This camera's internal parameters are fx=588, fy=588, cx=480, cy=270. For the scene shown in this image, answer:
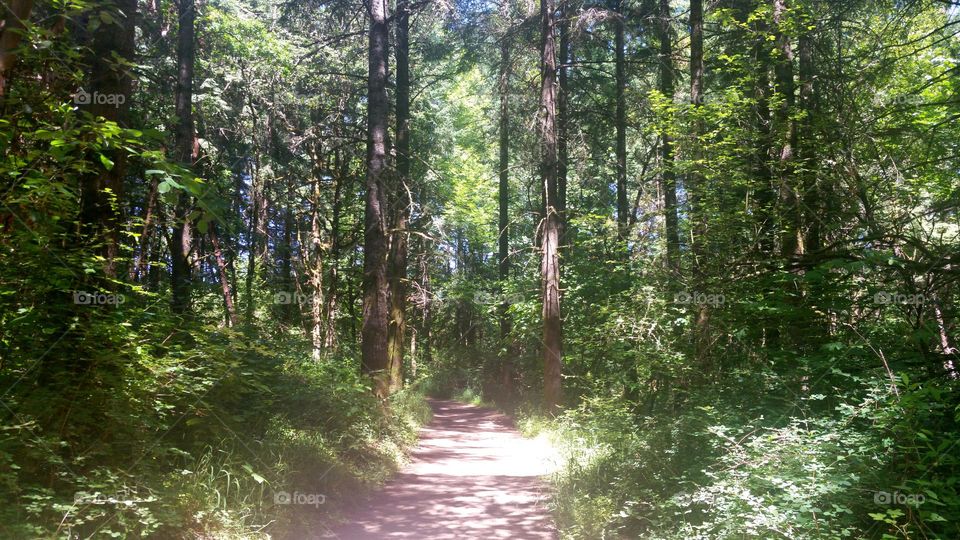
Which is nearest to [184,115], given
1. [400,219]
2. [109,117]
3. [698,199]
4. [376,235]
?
[376,235]

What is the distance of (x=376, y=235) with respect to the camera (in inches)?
479

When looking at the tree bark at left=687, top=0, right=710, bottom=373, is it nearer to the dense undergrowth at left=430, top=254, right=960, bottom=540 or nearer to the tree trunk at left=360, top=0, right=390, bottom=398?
the dense undergrowth at left=430, top=254, right=960, bottom=540

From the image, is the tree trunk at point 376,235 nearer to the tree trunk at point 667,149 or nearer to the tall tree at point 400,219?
the tall tree at point 400,219

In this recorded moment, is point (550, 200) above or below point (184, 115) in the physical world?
below

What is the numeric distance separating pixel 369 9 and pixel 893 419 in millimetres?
11977

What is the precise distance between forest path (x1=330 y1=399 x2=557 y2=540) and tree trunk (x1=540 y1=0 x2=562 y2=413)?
2.33 metres

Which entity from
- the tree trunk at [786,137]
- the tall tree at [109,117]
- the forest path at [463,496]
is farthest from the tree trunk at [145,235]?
the tree trunk at [786,137]

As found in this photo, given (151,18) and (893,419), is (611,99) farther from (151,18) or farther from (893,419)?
(893,419)

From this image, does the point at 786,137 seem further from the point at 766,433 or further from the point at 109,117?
the point at 109,117

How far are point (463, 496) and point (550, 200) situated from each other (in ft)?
24.8

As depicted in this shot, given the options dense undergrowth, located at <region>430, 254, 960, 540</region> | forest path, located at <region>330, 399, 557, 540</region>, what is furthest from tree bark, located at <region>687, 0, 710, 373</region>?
forest path, located at <region>330, 399, 557, 540</region>

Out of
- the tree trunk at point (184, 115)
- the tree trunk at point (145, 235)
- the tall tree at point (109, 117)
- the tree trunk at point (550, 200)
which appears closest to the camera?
the tall tree at point (109, 117)

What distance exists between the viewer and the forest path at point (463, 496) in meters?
7.10

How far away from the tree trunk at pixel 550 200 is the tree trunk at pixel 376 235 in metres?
3.99
